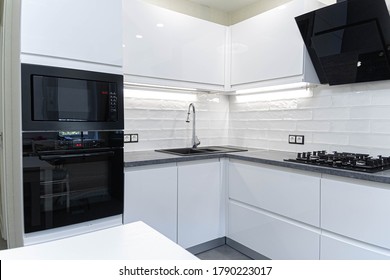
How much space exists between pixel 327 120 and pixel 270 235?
109 centimetres

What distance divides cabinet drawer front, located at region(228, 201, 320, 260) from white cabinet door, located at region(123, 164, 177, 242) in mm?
567

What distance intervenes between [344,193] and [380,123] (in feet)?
2.42

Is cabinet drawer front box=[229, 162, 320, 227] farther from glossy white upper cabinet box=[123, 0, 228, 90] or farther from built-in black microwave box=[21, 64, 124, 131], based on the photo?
built-in black microwave box=[21, 64, 124, 131]

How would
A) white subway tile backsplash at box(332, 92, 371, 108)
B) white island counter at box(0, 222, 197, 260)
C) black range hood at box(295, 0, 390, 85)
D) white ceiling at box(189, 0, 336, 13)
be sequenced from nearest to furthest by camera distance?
white island counter at box(0, 222, 197, 260), black range hood at box(295, 0, 390, 85), white subway tile backsplash at box(332, 92, 371, 108), white ceiling at box(189, 0, 336, 13)

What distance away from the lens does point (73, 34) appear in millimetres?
1650

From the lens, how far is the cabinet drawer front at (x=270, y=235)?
1.87 metres

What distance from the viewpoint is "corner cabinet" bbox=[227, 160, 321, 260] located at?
1841 mm

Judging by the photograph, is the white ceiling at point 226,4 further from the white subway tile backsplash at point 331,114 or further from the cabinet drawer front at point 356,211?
the cabinet drawer front at point 356,211

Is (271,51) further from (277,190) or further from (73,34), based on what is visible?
(73,34)

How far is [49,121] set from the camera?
1.57 meters

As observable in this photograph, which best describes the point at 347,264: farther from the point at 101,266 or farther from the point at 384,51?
the point at 384,51

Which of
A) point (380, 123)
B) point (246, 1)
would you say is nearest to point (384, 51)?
point (380, 123)

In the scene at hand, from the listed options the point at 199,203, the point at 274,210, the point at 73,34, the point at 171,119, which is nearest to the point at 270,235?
the point at 274,210

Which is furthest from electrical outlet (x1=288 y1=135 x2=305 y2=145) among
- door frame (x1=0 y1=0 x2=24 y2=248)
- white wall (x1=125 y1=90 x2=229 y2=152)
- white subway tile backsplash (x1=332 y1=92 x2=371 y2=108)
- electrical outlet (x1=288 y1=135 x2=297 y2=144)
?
door frame (x1=0 y1=0 x2=24 y2=248)
